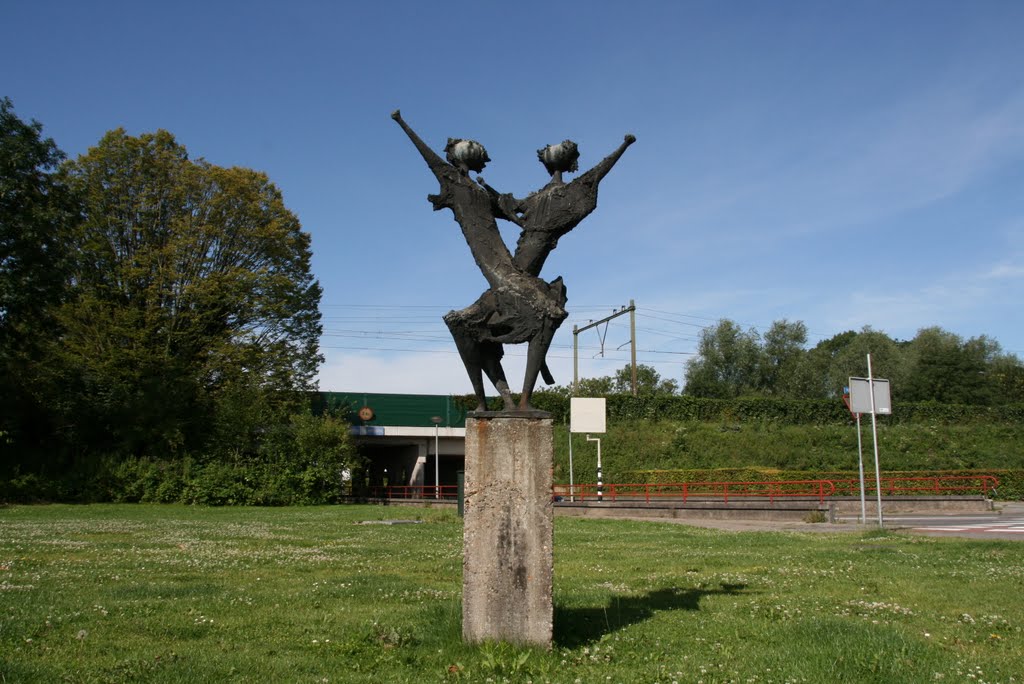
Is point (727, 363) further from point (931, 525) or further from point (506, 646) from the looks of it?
point (506, 646)

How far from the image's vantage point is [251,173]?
1570 inches

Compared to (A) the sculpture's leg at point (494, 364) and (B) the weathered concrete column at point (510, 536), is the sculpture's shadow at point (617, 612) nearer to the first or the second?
(B) the weathered concrete column at point (510, 536)

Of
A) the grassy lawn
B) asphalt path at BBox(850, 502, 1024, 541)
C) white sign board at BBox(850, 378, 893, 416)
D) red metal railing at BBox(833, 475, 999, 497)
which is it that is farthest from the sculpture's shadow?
red metal railing at BBox(833, 475, 999, 497)

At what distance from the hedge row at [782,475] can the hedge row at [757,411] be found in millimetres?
8570

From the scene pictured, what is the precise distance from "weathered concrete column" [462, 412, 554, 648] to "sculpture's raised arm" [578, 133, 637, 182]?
212 cm

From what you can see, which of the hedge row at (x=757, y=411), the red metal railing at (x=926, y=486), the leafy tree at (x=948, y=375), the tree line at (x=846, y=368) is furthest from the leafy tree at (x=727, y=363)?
the red metal railing at (x=926, y=486)

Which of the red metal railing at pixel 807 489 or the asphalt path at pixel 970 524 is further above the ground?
the red metal railing at pixel 807 489

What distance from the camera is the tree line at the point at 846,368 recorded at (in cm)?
6719

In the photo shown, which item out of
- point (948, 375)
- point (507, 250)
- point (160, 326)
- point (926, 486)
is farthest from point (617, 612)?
point (948, 375)

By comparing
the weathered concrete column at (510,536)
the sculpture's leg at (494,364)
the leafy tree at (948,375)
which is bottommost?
the weathered concrete column at (510,536)

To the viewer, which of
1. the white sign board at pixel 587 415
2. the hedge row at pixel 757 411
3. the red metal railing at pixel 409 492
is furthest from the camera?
the hedge row at pixel 757 411

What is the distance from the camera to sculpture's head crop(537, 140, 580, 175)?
282 inches

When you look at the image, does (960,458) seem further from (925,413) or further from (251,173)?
(251,173)

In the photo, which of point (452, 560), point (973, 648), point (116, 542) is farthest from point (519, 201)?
point (116, 542)
